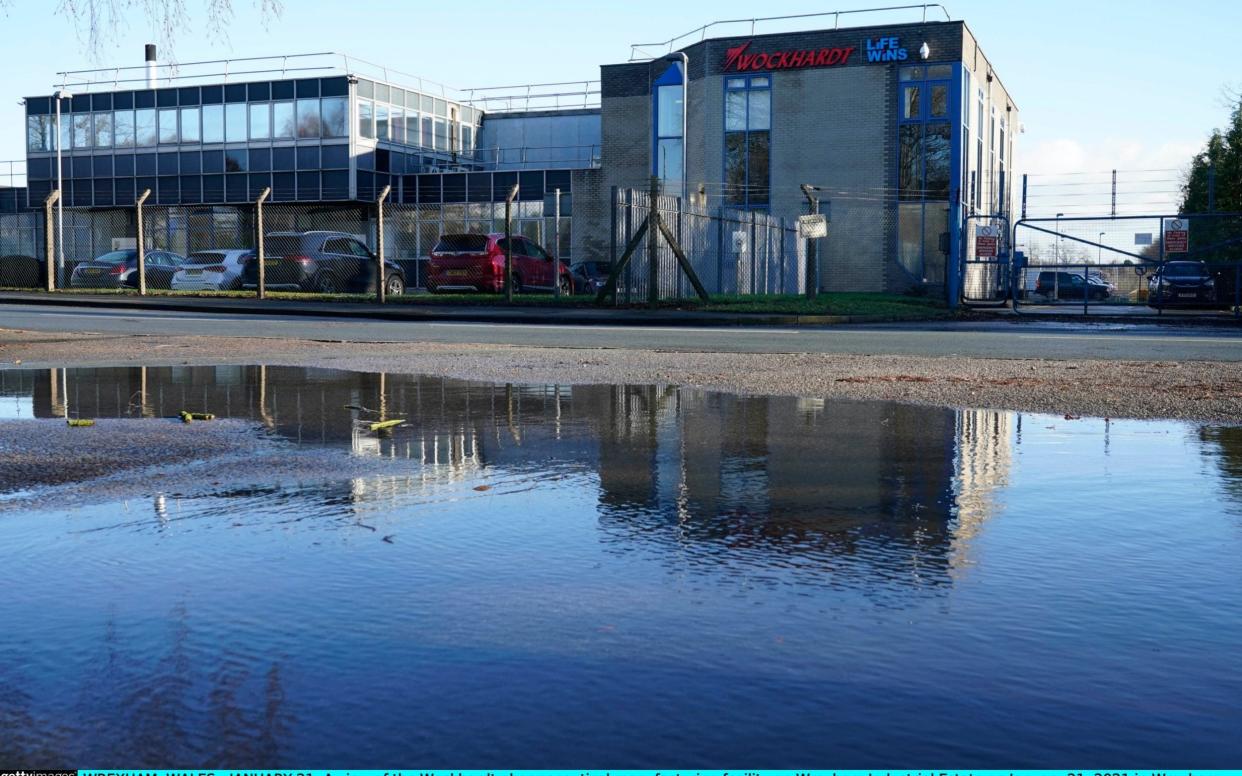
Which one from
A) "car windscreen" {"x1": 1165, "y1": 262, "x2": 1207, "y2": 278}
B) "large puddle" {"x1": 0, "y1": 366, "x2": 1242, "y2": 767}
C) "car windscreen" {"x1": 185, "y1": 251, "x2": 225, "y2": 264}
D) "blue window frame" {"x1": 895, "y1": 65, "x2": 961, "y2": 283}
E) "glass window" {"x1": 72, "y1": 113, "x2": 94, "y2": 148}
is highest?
"glass window" {"x1": 72, "y1": 113, "x2": 94, "y2": 148}

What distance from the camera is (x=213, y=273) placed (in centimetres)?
3675

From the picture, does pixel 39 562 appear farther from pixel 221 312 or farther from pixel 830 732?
pixel 221 312

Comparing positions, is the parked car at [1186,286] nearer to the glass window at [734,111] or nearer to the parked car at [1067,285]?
the glass window at [734,111]

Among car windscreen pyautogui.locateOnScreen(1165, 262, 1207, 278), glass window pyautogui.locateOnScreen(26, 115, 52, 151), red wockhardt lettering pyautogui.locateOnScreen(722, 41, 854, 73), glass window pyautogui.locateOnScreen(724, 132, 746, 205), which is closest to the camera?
car windscreen pyautogui.locateOnScreen(1165, 262, 1207, 278)

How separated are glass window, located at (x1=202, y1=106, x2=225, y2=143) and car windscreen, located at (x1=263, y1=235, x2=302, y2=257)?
20799 mm

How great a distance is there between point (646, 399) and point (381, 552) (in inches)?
227

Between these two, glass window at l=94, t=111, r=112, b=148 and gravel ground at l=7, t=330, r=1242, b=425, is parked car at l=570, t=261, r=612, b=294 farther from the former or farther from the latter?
glass window at l=94, t=111, r=112, b=148

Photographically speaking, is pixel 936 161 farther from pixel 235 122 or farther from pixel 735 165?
pixel 235 122

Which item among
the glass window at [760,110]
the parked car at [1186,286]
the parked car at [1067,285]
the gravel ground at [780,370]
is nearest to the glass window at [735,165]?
the glass window at [760,110]

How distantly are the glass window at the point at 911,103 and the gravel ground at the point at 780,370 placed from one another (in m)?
30.6

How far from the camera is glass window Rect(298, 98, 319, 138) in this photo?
179 ft

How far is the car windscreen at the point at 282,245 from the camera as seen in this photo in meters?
37.0

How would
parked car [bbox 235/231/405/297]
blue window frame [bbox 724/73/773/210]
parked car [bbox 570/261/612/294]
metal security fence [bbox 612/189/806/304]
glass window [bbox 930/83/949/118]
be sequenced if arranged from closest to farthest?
metal security fence [bbox 612/189/806/304] → parked car [bbox 235/231/405/297] → parked car [bbox 570/261/612/294] → glass window [bbox 930/83/949/118] → blue window frame [bbox 724/73/773/210]

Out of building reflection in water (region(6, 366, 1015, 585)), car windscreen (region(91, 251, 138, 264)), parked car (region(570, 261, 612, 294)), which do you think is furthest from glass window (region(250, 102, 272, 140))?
building reflection in water (region(6, 366, 1015, 585))
